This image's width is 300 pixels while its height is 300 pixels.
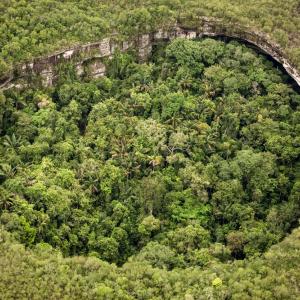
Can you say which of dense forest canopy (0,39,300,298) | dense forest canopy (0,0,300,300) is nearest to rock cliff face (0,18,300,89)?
dense forest canopy (0,0,300,300)

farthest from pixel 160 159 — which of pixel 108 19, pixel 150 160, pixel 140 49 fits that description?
pixel 108 19

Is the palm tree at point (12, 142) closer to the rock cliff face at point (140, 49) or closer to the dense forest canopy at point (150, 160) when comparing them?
the dense forest canopy at point (150, 160)

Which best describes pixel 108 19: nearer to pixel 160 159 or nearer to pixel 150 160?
pixel 150 160

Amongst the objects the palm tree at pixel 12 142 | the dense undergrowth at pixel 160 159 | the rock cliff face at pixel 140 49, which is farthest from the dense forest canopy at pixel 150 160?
the rock cliff face at pixel 140 49

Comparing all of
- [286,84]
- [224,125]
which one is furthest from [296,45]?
[224,125]

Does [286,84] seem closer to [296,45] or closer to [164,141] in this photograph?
[296,45]

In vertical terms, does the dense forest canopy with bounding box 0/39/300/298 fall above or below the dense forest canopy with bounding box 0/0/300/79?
below

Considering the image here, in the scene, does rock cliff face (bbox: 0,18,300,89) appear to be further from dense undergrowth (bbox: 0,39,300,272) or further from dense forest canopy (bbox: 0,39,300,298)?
dense undergrowth (bbox: 0,39,300,272)
